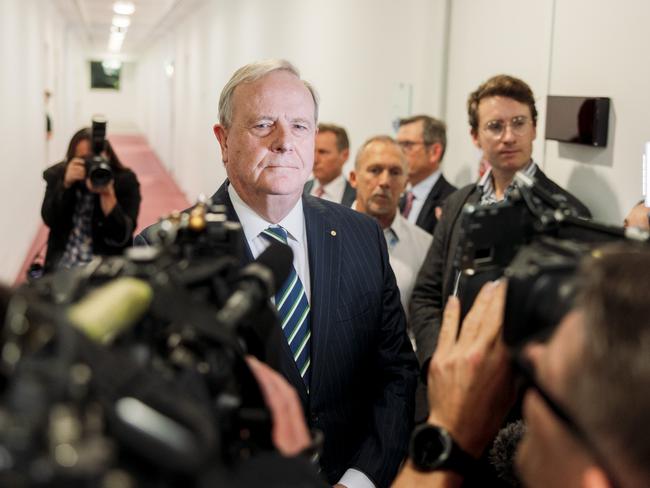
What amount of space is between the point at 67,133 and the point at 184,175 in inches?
161

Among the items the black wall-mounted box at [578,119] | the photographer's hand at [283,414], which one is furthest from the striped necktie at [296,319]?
the black wall-mounted box at [578,119]

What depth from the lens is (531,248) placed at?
3.22 feet

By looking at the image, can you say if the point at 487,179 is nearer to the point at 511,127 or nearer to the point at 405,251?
the point at 511,127

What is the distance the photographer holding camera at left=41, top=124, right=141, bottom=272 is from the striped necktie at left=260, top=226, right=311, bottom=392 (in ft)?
7.66

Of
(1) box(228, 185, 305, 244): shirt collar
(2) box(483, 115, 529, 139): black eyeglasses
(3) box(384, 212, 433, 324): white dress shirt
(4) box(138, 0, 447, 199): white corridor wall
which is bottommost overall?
(3) box(384, 212, 433, 324): white dress shirt

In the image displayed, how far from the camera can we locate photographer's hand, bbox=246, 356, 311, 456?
87 cm

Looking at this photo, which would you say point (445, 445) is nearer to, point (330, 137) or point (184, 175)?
point (330, 137)

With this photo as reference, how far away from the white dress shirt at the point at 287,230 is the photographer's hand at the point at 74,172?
231 cm

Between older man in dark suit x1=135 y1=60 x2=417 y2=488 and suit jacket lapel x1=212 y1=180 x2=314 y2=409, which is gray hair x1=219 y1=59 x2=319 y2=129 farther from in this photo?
suit jacket lapel x1=212 y1=180 x2=314 y2=409

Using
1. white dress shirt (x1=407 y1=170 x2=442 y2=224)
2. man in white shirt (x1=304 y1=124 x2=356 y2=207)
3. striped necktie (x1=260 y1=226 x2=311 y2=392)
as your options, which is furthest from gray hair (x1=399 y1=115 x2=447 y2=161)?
striped necktie (x1=260 y1=226 x2=311 y2=392)

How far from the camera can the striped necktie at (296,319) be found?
1.79 m

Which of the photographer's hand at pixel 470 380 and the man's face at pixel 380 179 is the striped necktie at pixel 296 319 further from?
the man's face at pixel 380 179

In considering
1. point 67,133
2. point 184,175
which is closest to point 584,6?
point 184,175

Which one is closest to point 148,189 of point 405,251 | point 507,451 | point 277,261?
point 405,251
